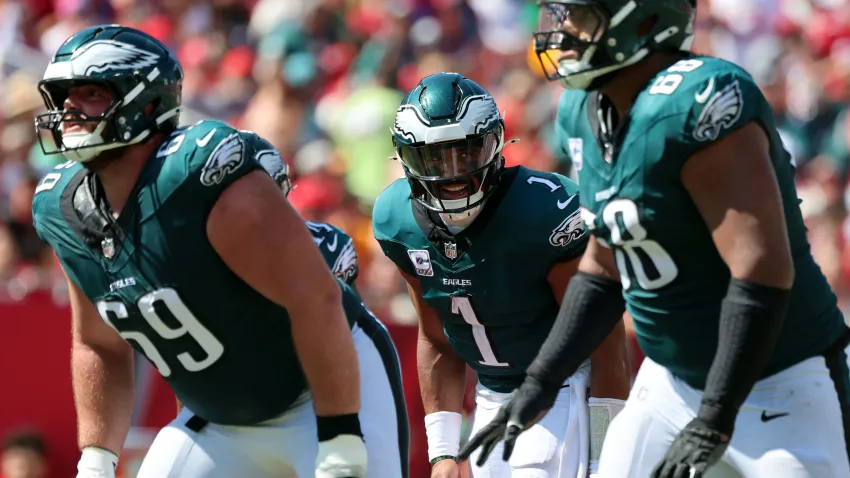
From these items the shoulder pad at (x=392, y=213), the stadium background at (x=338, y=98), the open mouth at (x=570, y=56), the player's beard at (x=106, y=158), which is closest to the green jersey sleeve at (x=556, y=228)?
the shoulder pad at (x=392, y=213)

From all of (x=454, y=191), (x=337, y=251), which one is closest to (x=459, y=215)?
(x=454, y=191)

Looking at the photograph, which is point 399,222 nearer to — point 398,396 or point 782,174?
point 398,396

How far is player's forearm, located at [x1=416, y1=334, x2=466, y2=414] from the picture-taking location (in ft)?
16.4

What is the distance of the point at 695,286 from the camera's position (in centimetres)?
346

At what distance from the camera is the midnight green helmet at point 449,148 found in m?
4.62

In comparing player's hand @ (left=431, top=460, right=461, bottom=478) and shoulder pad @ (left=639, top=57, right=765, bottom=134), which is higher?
shoulder pad @ (left=639, top=57, right=765, bottom=134)

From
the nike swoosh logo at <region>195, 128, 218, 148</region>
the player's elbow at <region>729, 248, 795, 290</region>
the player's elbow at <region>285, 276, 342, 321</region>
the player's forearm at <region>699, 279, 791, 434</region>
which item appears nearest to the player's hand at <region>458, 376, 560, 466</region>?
the player's elbow at <region>285, 276, 342, 321</region>

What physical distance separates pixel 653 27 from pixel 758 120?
42 centimetres

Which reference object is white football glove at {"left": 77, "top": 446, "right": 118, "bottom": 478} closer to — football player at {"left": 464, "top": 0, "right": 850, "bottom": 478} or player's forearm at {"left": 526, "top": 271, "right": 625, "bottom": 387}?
football player at {"left": 464, "top": 0, "right": 850, "bottom": 478}

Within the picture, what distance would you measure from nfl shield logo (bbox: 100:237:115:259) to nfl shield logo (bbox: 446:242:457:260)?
1266 mm

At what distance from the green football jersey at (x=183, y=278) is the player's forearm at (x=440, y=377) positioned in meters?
0.95

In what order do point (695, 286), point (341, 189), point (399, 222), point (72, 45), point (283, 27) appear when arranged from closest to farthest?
point (695, 286) < point (72, 45) < point (399, 222) < point (341, 189) < point (283, 27)

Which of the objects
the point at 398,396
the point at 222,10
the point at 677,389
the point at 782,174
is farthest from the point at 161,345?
the point at 222,10

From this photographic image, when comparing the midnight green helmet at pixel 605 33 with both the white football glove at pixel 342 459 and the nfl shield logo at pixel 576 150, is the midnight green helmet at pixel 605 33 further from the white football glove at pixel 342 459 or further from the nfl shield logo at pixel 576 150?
the white football glove at pixel 342 459
